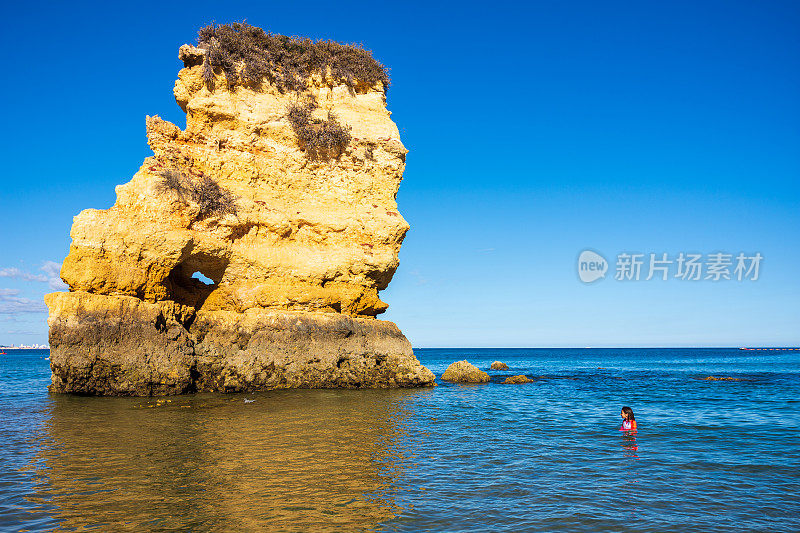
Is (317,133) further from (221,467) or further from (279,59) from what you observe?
(221,467)

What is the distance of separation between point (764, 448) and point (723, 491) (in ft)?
13.9

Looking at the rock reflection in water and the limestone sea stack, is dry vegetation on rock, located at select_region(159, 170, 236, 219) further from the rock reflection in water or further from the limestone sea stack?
the rock reflection in water

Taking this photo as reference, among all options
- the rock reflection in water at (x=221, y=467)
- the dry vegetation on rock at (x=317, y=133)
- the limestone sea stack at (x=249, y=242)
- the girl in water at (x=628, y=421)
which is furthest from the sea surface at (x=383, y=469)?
the dry vegetation on rock at (x=317, y=133)


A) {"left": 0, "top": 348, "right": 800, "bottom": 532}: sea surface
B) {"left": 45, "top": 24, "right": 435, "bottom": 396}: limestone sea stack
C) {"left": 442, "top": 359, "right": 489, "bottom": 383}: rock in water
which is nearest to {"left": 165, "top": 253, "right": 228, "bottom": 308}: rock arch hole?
{"left": 45, "top": 24, "right": 435, "bottom": 396}: limestone sea stack

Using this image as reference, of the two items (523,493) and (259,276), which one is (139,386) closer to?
(259,276)

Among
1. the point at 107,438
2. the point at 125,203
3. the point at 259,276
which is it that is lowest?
the point at 107,438

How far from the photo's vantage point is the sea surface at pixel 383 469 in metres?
6.48

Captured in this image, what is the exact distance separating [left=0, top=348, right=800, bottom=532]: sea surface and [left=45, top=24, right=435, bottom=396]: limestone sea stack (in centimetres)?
292

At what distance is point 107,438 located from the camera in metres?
10.7

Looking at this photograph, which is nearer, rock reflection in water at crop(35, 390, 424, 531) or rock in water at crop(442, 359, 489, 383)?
rock reflection in water at crop(35, 390, 424, 531)

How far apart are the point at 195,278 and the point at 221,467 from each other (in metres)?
14.7

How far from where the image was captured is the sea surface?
6.48 meters

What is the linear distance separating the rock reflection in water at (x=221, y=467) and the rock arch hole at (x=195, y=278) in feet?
20.7

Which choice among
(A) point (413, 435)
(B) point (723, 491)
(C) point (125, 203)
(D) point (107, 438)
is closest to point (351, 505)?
(A) point (413, 435)
